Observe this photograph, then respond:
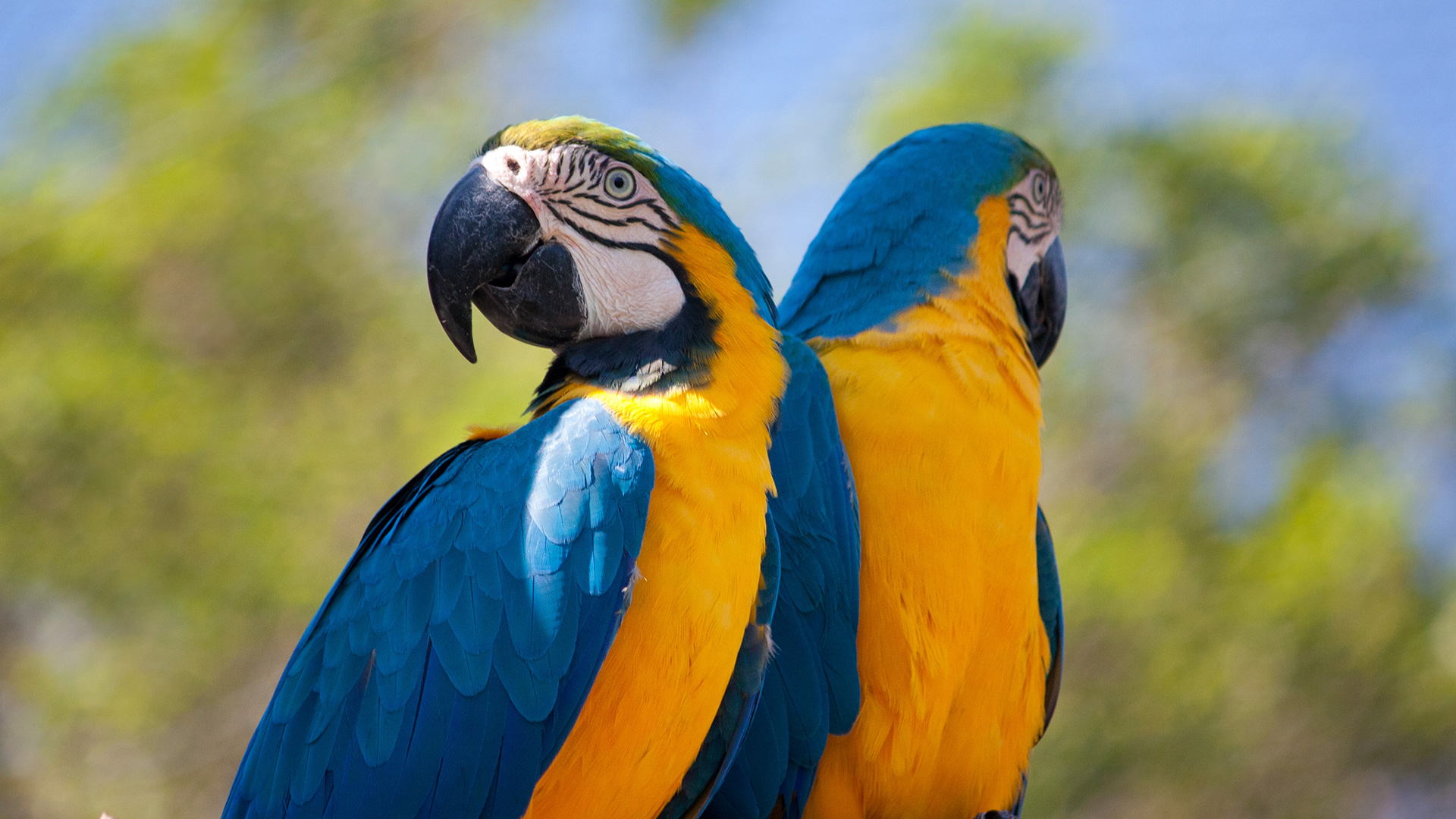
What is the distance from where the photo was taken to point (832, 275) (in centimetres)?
212

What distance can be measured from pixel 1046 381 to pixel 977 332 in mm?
4734

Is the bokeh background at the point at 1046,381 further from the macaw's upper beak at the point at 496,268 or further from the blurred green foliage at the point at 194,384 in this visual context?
the macaw's upper beak at the point at 496,268

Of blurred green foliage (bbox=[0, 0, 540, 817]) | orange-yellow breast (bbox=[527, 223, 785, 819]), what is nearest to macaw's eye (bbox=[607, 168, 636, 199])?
orange-yellow breast (bbox=[527, 223, 785, 819])

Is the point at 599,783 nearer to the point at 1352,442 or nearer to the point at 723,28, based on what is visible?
the point at 1352,442

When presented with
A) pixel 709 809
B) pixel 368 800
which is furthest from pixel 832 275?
pixel 368 800

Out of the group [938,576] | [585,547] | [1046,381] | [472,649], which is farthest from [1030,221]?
[1046,381]

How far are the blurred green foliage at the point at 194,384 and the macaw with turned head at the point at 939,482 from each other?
4.16 m

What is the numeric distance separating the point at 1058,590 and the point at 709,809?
0.84 metres

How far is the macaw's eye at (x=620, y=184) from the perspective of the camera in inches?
65.4

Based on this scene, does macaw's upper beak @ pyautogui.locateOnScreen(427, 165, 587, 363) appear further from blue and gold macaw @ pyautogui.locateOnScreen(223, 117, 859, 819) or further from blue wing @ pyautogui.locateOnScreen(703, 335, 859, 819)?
blue wing @ pyautogui.locateOnScreen(703, 335, 859, 819)

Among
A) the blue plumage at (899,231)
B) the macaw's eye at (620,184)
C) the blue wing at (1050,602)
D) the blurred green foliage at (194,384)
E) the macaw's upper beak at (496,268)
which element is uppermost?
the blurred green foliage at (194,384)

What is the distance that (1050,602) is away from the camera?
2084mm

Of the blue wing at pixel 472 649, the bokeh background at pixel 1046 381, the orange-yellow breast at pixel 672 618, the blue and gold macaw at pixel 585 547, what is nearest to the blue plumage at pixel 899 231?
the blue and gold macaw at pixel 585 547

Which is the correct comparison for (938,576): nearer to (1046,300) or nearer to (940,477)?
(940,477)
